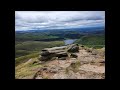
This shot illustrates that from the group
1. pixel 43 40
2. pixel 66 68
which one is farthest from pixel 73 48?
pixel 43 40

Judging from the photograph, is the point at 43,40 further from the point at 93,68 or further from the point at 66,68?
the point at 93,68

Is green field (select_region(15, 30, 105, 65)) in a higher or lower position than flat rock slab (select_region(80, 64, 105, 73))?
higher

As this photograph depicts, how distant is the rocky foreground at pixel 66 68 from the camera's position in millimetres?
3742

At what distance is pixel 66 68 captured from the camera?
3764 mm

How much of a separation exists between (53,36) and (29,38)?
Result: 0.34 meters

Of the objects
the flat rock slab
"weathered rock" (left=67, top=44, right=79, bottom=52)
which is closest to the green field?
"weathered rock" (left=67, top=44, right=79, bottom=52)

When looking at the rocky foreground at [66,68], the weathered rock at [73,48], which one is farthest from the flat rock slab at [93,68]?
the weathered rock at [73,48]

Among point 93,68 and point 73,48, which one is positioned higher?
point 73,48

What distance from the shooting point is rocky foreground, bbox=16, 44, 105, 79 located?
374cm

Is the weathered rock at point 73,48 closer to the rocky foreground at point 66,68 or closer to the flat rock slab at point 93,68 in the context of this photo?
the rocky foreground at point 66,68

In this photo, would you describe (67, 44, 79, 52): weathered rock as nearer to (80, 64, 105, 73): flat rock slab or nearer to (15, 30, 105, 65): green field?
(15, 30, 105, 65): green field
